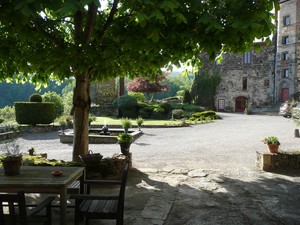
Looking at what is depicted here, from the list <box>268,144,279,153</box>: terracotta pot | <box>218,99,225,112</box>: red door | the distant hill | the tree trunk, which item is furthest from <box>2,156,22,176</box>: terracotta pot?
the distant hill

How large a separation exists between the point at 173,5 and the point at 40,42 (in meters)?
4.24

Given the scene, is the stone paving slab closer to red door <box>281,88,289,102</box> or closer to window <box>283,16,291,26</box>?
red door <box>281,88,289,102</box>

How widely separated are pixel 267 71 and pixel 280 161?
32.8 m

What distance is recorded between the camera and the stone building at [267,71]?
3541 cm

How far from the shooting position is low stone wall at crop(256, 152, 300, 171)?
7.73 m

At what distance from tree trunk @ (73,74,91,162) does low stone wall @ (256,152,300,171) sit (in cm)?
458

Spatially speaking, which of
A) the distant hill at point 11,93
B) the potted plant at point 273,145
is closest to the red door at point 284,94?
the potted plant at point 273,145

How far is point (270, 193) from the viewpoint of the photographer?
5.82 m

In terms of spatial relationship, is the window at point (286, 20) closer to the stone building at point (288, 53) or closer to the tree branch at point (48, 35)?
the stone building at point (288, 53)

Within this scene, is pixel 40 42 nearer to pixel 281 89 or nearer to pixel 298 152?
pixel 298 152

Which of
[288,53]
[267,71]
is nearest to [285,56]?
[288,53]

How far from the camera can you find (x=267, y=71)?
37.8m

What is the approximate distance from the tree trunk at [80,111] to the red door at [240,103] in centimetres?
3489

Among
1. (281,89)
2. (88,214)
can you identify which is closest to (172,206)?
(88,214)
